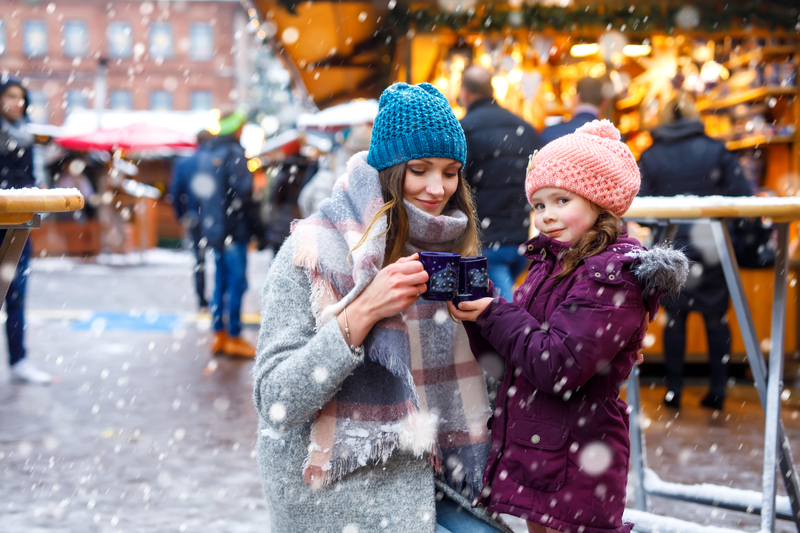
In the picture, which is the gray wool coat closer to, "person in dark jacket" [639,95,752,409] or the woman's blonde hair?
"person in dark jacket" [639,95,752,409]

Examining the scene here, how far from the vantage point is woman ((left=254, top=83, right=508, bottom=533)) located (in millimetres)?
1587

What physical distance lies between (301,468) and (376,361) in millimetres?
318

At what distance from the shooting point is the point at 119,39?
3700 centimetres

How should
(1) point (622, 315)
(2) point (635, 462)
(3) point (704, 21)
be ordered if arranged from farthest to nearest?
(3) point (704, 21) < (2) point (635, 462) < (1) point (622, 315)

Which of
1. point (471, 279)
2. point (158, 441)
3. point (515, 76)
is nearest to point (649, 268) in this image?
point (471, 279)

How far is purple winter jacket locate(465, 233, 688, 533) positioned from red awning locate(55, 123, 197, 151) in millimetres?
14265

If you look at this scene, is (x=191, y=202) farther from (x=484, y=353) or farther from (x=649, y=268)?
(x=649, y=268)

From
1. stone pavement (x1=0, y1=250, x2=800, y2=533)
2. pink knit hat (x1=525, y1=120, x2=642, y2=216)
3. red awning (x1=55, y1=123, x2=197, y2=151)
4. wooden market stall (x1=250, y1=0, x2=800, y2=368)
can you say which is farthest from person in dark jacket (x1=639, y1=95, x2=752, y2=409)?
red awning (x1=55, y1=123, x2=197, y2=151)

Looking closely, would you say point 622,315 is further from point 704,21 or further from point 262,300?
point 704,21

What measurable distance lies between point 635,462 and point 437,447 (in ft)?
4.36

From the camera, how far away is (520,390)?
5.73 ft

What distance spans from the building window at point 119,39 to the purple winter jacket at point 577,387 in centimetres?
4007

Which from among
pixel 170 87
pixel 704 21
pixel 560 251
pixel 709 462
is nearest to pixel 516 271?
pixel 709 462

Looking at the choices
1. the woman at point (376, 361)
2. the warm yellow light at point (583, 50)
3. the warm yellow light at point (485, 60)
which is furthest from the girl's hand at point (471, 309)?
the warm yellow light at point (583, 50)
